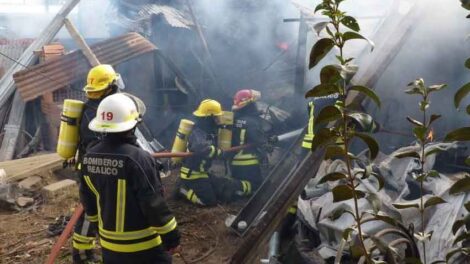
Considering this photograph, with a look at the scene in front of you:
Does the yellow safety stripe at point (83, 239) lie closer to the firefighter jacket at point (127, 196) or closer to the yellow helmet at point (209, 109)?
the firefighter jacket at point (127, 196)

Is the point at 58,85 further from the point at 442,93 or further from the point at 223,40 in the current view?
the point at 442,93

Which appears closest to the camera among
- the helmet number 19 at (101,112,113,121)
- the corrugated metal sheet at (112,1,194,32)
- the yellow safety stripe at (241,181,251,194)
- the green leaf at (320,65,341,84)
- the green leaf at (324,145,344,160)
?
the green leaf at (320,65,341,84)

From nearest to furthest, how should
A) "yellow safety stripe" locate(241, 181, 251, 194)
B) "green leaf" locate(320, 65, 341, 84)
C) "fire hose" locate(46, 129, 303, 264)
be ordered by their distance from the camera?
1. "green leaf" locate(320, 65, 341, 84)
2. "fire hose" locate(46, 129, 303, 264)
3. "yellow safety stripe" locate(241, 181, 251, 194)

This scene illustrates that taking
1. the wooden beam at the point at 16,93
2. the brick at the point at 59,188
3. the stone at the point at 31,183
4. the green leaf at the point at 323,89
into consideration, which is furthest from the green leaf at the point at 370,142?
the wooden beam at the point at 16,93

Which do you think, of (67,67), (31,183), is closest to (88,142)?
(31,183)

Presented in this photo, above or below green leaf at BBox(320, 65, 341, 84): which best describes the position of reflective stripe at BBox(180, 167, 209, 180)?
below

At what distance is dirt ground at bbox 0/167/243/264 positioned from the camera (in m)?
5.05

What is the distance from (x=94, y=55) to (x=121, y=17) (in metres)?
4.23

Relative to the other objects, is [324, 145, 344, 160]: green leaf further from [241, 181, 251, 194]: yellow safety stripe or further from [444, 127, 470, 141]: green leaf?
[241, 181, 251, 194]: yellow safety stripe

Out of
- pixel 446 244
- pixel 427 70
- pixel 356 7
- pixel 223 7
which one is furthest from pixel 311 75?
pixel 446 244

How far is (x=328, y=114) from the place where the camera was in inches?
49.8

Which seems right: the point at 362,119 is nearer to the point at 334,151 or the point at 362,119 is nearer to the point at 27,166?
the point at 334,151

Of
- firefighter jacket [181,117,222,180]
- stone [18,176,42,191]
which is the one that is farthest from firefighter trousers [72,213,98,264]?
stone [18,176,42,191]

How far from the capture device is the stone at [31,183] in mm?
6754
